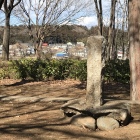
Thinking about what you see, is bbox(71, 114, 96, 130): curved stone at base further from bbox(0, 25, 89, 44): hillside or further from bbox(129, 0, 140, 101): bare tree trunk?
bbox(0, 25, 89, 44): hillside

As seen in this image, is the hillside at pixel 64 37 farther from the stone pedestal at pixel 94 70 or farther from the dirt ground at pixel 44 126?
the stone pedestal at pixel 94 70

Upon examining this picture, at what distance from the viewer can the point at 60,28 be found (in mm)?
29156

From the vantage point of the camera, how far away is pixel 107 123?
562 centimetres

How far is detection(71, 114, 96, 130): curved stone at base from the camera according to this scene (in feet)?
18.5

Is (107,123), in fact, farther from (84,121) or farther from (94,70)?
(94,70)

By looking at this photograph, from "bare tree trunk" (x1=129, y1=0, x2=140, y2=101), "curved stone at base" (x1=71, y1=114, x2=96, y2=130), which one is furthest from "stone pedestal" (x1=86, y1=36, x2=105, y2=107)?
"bare tree trunk" (x1=129, y1=0, x2=140, y2=101)

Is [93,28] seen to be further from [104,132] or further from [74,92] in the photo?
[104,132]

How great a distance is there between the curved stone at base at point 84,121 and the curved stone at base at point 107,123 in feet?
0.34

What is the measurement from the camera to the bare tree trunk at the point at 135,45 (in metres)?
7.54

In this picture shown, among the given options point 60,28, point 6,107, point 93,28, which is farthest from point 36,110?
point 93,28

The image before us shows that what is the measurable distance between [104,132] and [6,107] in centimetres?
325

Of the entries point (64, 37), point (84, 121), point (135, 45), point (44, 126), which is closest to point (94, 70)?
point (84, 121)

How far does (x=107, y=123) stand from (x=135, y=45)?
104 inches

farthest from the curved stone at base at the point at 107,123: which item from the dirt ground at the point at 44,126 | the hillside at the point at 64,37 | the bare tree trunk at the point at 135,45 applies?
the hillside at the point at 64,37
